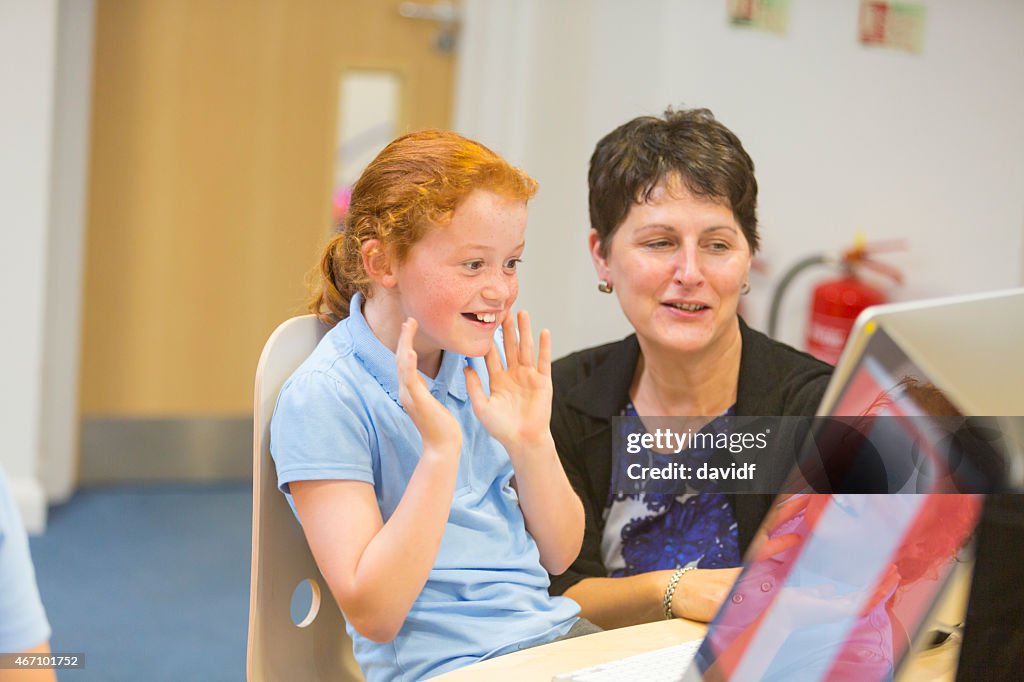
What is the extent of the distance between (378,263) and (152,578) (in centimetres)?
186

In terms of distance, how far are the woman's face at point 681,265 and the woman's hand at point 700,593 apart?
0.30 m

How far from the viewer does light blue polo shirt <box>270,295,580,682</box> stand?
105 cm

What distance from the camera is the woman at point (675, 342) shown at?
1.35m

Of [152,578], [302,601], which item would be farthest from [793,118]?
[152,578]

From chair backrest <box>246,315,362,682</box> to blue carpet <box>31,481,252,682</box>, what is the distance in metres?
0.80

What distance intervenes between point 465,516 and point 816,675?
44 cm

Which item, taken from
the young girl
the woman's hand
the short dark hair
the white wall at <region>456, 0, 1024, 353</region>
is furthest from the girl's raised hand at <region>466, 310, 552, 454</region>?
the white wall at <region>456, 0, 1024, 353</region>

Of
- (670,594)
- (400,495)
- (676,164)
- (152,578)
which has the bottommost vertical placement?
(152,578)

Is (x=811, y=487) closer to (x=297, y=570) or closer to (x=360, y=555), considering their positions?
(x=360, y=555)

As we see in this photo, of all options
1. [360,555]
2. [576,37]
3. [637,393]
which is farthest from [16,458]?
[360,555]

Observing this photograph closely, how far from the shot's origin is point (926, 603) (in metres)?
0.78

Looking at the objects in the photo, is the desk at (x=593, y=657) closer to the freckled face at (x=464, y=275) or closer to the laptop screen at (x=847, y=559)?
the laptop screen at (x=847, y=559)

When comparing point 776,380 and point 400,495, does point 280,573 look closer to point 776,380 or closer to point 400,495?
point 400,495

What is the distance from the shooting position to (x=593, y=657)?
982 millimetres
